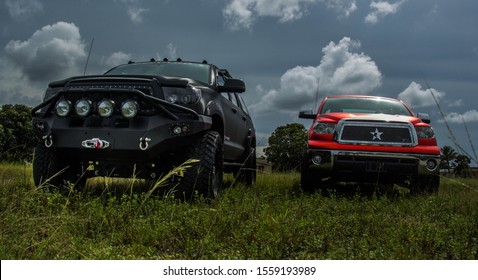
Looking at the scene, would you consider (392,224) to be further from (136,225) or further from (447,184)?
(447,184)

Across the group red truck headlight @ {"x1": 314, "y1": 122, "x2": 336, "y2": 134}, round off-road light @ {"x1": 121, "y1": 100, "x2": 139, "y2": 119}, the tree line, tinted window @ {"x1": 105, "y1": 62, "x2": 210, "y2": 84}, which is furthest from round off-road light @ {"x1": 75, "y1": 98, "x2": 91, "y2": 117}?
the tree line

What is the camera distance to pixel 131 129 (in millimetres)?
5438

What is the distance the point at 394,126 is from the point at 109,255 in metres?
5.35

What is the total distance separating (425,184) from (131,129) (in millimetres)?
4755

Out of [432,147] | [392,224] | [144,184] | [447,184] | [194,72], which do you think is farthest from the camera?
[447,184]

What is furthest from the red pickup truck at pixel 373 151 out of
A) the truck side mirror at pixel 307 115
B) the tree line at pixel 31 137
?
the tree line at pixel 31 137

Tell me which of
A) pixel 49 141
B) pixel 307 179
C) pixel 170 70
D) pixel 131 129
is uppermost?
pixel 170 70

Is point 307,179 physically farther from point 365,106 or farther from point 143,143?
point 143,143

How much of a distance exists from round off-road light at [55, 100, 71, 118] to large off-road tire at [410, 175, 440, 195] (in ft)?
17.2

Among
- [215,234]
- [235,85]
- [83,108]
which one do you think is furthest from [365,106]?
[215,234]

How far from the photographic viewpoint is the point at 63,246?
3729mm

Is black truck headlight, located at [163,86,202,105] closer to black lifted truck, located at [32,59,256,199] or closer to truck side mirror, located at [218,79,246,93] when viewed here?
black lifted truck, located at [32,59,256,199]

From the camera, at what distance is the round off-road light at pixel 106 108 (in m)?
5.48
